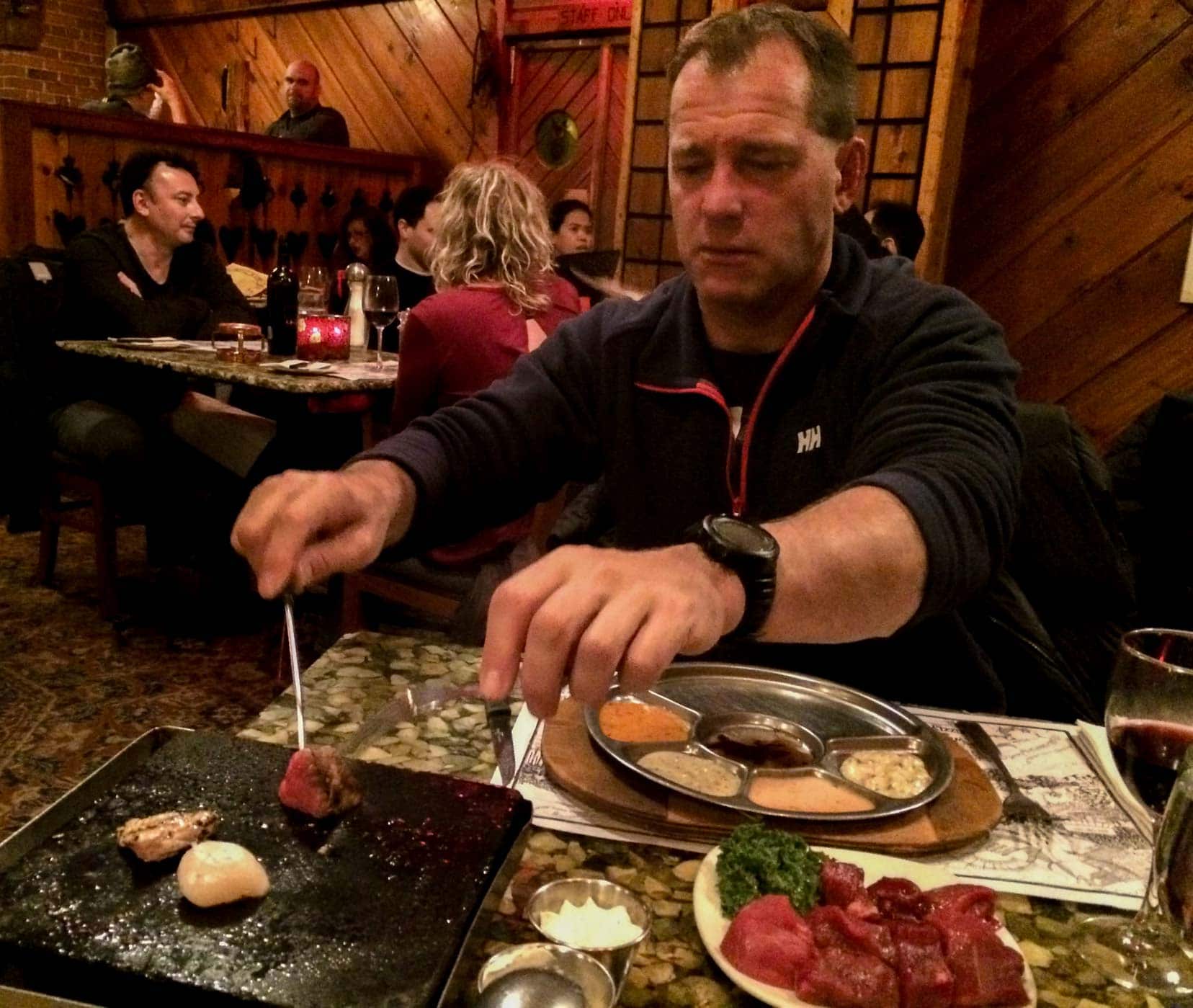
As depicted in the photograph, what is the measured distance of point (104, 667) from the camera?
3.06 meters

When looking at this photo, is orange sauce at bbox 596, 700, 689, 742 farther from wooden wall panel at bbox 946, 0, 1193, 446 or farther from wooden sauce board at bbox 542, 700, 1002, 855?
wooden wall panel at bbox 946, 0, 1193, 446

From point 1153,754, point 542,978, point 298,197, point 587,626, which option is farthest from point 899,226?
point 298,197

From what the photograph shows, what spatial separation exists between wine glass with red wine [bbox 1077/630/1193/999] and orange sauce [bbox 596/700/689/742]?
1.28 feet

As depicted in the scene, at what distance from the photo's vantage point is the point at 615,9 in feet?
17.5

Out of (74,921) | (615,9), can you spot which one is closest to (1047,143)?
(615,9)

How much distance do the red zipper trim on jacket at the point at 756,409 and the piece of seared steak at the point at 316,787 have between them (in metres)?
0.78

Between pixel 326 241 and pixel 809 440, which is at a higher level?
pixel 326 241

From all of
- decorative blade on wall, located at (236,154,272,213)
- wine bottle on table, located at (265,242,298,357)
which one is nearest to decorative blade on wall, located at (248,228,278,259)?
decorative blade on wall, located at (236,154,272,213)

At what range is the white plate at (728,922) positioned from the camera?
2.11ft

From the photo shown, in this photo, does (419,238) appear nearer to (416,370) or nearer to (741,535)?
(416,370)

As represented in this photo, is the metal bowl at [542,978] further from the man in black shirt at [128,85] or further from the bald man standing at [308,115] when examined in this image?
the bald man standing at [308,115]

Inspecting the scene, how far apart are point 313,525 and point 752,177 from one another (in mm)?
758

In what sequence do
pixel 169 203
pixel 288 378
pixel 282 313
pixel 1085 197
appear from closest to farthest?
1. pixel 288 378
2. pixel 282 313
3. pixel 169 203
4. pixel 1085 197

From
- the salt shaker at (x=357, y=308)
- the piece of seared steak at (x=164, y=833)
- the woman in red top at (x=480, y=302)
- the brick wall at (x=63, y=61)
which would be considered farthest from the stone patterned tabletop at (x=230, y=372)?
the brick wall at (x=63, y=61)
